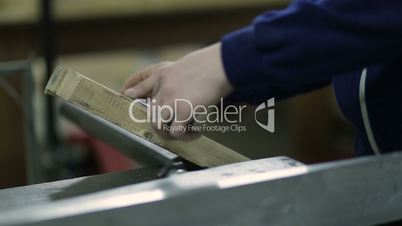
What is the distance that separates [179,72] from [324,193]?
169mm

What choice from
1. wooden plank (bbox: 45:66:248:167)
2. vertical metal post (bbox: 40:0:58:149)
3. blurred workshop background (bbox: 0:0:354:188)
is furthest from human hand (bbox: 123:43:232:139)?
vertical metal post (bbox: 40:0:58:149)

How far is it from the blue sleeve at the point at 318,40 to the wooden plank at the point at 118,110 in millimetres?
139

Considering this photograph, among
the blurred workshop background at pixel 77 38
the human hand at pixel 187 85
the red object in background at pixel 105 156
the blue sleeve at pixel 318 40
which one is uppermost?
the blue sleeve at pixel 318 40

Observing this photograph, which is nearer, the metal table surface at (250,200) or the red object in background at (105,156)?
the metal table surface at (250,200)

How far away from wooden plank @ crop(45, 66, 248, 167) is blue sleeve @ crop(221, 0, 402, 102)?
139 mm

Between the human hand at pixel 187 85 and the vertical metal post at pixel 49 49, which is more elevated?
the human hand at pixel 187 85

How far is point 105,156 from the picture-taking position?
4.80 feet

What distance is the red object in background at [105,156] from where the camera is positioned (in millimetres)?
1421

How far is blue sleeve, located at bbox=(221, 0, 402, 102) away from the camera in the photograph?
1.55 ft

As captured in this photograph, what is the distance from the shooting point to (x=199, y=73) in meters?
0.52

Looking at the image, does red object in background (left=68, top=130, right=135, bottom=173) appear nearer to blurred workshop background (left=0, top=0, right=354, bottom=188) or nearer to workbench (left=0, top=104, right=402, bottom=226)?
blurred workshop background (left=0, top=0, right=354, bottom=188)

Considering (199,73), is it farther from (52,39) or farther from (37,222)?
(52,39)

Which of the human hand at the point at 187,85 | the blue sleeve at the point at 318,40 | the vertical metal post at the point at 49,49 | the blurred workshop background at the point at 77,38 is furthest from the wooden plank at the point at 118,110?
the vertical metal post at the point at 49,49

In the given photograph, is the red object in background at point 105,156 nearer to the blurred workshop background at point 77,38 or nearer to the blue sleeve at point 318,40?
the blurred workshop background at point 77,38
